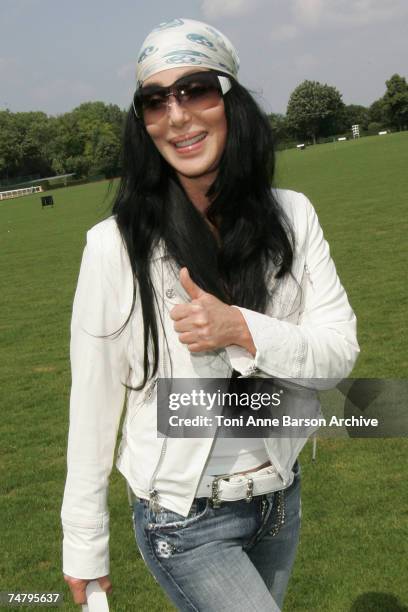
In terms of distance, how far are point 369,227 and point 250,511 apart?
1483cm

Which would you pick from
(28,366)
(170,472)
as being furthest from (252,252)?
(28,366)

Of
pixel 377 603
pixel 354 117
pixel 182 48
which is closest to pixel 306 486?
pixel 377 603

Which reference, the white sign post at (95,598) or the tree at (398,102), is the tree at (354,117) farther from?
the white sign post at (95,598)

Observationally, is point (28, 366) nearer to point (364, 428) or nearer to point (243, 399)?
point (364, 428)

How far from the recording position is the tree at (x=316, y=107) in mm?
105000

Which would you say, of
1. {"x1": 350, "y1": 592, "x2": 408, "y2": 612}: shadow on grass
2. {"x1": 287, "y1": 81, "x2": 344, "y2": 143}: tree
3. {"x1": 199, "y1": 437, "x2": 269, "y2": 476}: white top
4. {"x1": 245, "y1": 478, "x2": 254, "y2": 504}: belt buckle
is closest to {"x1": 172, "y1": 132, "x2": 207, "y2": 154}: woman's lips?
{"x1": 199, "y1": 437, "x2": 269, "y2": 476}: white top

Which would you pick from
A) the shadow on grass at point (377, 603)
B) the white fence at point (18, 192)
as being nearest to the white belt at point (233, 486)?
the shadow on grass at point (377, 603)

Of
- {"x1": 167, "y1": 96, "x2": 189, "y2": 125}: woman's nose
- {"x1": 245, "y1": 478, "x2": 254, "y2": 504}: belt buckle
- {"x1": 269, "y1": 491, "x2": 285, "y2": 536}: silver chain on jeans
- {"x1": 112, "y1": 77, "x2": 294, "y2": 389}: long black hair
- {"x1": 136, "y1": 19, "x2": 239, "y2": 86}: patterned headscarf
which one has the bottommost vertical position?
{"x1": 269, "y1": 491, "x2": 285, "y2": 536}: silver chain on jeans

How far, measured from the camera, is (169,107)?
2.21 metres

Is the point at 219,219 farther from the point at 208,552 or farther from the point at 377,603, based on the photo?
the point at 377,603

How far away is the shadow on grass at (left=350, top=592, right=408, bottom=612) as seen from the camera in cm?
404

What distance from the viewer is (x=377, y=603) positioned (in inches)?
161

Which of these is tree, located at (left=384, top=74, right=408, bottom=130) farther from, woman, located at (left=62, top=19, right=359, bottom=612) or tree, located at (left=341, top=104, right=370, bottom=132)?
woman, located at (left=62, top=19, right=359, bottom=612)

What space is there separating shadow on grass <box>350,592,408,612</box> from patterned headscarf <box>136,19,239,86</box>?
300 cm
